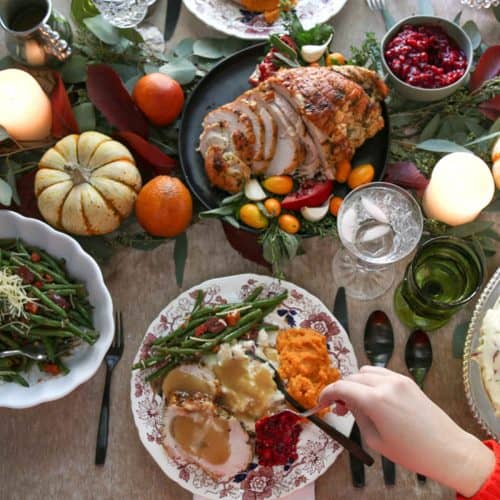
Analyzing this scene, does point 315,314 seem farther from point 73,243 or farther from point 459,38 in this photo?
point 459,38

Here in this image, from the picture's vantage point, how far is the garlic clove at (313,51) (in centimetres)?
152

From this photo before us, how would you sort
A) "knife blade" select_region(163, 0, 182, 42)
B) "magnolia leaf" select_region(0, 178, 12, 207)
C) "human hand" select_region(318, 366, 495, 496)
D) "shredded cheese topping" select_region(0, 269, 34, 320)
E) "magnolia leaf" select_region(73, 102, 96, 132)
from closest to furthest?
"human hand" select_region(318, 366, 495, 496)
"shredded cheese topping" select_region(0, 269, 34, 320)
"magnolia leaf" select_region(0, 178, 12, 207)
"magnolia leaf" select_region(73, 102, 96, 132)
"knife blade" select_region(163, 0, 182, 42)

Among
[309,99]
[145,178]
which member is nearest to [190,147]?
[145,178]

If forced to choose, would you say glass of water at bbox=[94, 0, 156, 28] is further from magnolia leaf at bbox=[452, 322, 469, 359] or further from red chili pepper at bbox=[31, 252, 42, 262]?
magnolia leaf at bbox=[452, 322, 469, 359]

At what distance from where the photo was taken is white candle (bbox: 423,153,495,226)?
4.68 feet

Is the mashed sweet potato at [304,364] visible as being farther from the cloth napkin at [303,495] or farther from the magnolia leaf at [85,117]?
the magnolia leaf at [85,117]

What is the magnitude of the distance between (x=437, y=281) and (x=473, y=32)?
2.18 feet

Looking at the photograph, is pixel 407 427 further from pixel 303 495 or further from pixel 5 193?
pixel 5 193

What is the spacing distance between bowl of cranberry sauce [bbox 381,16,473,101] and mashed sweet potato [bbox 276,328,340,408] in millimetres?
647

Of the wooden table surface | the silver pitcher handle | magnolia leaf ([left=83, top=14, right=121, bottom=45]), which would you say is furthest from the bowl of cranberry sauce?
the silver pitcher handle

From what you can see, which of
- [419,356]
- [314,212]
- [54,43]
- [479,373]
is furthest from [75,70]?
[479,373]

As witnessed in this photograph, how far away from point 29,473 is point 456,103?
1.38 metres

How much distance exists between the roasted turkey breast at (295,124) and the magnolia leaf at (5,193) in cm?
47

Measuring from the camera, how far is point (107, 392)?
1.49 metres
